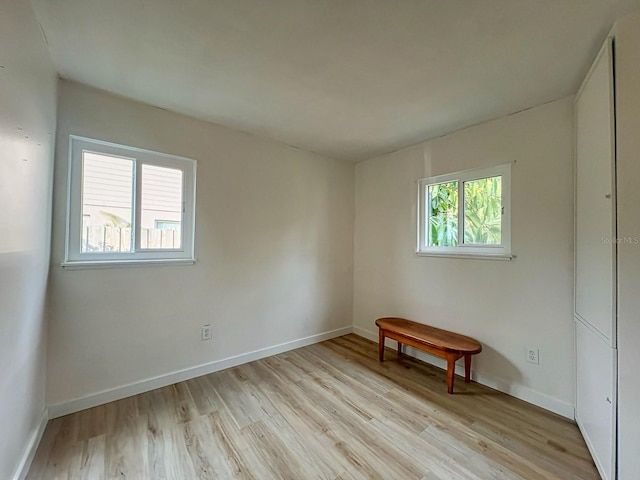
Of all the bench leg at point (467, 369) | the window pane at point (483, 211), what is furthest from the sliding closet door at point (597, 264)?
the bench leg at point (467, 369)

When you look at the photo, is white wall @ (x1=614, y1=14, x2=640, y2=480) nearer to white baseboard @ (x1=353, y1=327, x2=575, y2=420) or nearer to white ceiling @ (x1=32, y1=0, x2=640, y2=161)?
white ceiling @ (x1=32, y1=0, x2=640, y2=161)

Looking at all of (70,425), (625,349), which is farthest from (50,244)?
(625,349)

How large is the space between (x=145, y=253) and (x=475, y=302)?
2855mm

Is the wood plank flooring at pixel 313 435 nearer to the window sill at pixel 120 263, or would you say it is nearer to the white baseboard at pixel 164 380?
the white baseboard at pixel 164 380

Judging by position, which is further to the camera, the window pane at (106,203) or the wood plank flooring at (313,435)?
the window pane at (106,203)

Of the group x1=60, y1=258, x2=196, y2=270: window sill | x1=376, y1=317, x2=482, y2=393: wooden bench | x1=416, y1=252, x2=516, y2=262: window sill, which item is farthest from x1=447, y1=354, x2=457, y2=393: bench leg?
x1=60, y1=258, x2=196, y2=270: window sill

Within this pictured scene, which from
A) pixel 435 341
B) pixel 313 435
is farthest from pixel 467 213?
pixel 313 435

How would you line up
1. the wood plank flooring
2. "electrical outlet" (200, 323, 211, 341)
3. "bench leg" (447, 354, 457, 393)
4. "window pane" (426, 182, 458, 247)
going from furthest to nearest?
"window pane" (426, 182, 458, 247) < "electrical outlet" (200, 323, 211, 341) < "bench leg" (447, 354, 457, 393) < the wood plank flooring

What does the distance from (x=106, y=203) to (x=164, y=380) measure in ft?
4.90

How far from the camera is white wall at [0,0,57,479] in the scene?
1.12 meters

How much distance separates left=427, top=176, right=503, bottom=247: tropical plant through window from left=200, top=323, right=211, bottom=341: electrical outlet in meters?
2.34

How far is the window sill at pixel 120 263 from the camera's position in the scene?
191cm

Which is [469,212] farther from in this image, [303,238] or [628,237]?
[303,238]

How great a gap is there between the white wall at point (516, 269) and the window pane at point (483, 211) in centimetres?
15
